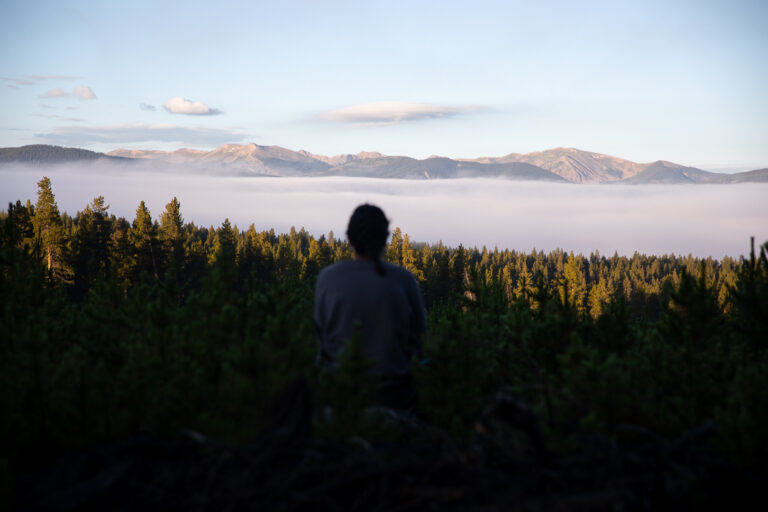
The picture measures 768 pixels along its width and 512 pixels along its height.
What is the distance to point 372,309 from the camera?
4230mm

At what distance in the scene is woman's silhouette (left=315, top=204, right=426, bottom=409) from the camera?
419 centimetres

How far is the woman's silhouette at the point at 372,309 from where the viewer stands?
13.7ft

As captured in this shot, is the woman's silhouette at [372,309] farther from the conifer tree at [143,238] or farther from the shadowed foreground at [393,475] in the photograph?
the conifer tree at [143,238]

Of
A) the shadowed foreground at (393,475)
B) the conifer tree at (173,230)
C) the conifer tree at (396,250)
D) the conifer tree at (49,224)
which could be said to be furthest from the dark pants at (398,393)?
the conifer tree at (396,250)

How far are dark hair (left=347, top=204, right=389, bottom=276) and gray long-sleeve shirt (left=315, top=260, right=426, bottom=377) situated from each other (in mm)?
117

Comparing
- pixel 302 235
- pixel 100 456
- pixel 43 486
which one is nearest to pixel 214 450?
pixel 100 456

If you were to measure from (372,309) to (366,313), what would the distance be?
6cm

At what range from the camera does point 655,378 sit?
4570 millimetres

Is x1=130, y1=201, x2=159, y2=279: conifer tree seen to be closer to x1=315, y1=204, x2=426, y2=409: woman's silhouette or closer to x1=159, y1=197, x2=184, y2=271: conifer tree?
x1=159, y1=197, x2=184, y2=271: conifer tree

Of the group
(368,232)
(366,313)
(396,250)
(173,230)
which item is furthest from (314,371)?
(396,250)

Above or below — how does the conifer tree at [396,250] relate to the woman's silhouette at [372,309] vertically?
below

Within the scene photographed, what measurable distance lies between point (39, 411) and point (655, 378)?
15.7 ft

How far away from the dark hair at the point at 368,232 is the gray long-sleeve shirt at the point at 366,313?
117 millimetres

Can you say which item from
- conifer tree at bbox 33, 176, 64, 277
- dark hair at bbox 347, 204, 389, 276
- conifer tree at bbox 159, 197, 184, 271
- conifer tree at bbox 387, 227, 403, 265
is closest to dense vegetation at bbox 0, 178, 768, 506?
dark hair at bbox 347, 204, 389, 276
